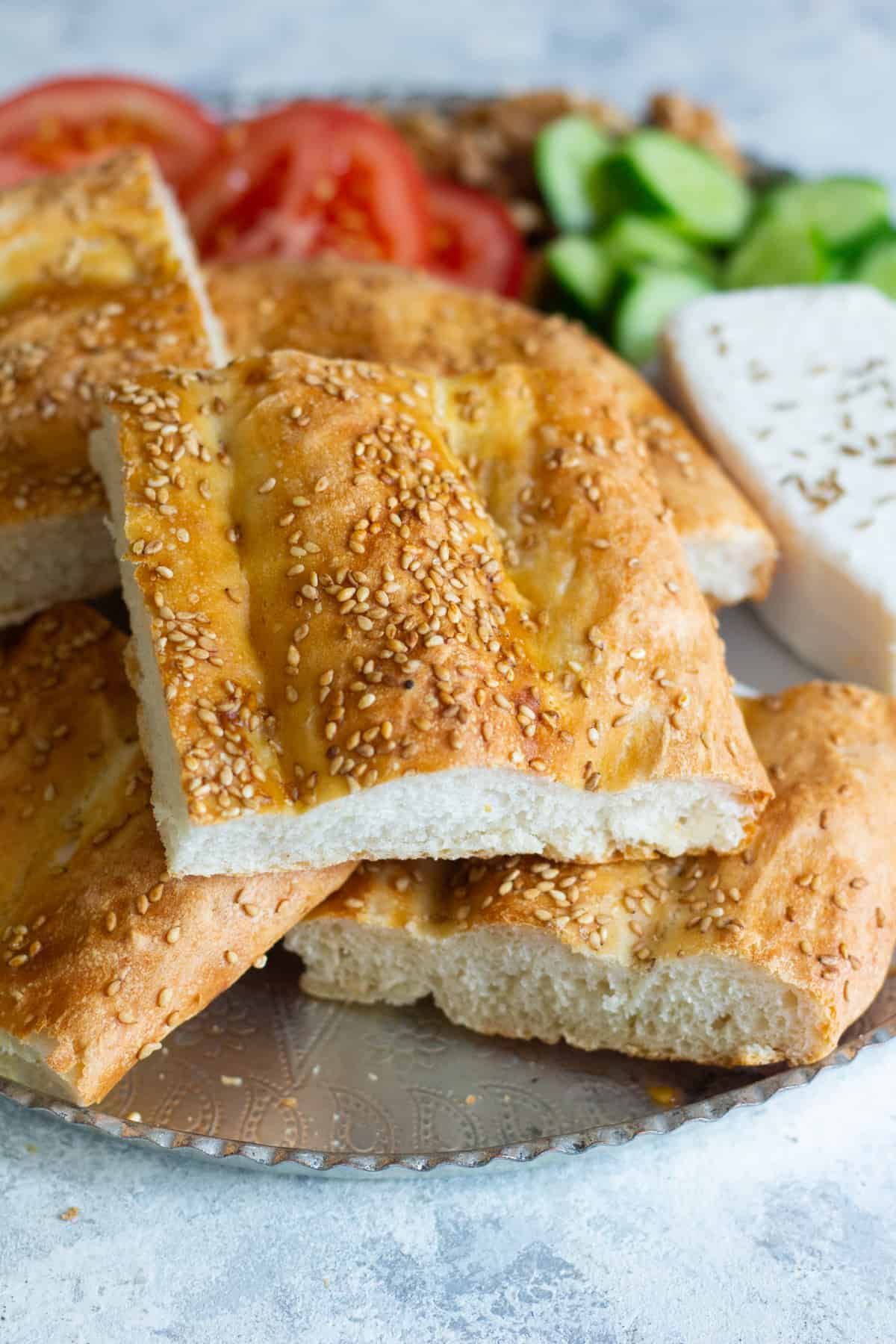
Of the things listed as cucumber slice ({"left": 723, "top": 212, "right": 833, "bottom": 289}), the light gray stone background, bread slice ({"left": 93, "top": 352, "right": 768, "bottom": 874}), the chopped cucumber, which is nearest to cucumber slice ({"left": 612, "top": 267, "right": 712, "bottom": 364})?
the chopped cucumber

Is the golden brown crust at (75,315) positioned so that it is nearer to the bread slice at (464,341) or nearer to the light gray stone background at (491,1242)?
the bread slice at (464,341)

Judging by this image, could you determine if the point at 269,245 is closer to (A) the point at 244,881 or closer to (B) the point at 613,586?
(B) the point at 613,586

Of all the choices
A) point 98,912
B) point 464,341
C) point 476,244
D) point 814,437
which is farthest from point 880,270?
point 98,912

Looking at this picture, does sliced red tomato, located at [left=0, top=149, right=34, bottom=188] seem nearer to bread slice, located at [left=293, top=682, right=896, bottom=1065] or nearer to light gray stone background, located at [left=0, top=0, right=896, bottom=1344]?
bread slice, located at [left=293, top=682, right=896, bottom=1065]

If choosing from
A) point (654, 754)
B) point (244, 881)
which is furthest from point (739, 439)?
point (244, 881)

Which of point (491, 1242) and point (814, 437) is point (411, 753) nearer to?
point (491, 1242)

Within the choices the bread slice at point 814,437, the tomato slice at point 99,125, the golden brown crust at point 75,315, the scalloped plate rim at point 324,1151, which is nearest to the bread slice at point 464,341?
the bread slice at point 814,437
